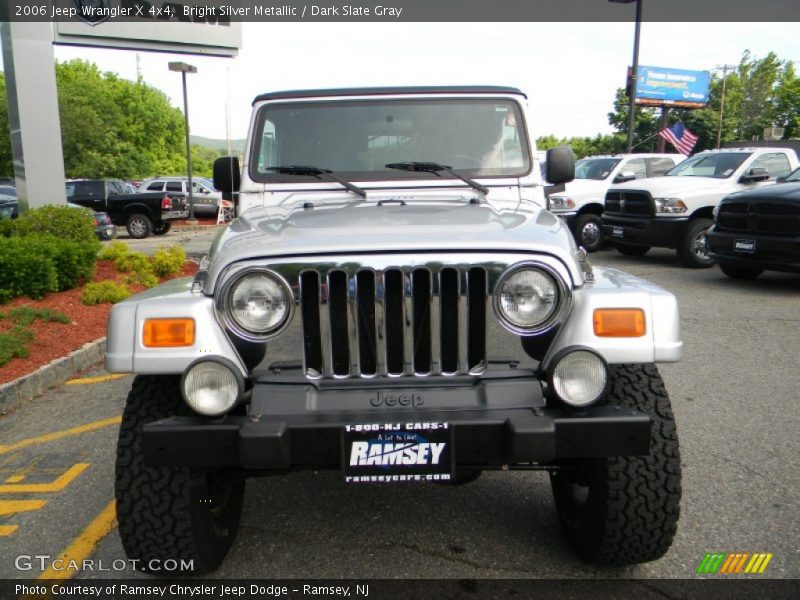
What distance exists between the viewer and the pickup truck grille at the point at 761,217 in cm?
834

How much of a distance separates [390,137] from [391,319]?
165 centimetres

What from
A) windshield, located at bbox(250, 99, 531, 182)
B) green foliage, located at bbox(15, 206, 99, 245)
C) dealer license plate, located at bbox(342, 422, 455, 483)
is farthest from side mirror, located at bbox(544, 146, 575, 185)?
green foliage, located at bbox(15, 206, 99, 245)

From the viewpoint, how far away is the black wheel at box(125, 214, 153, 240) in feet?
64.6

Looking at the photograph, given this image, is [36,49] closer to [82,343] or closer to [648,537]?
[82,343]

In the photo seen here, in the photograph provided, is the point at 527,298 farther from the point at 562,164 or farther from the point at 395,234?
the point at 562,164

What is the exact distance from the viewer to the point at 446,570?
110 inches

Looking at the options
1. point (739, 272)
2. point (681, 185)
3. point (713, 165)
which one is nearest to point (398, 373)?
point (739, 272)

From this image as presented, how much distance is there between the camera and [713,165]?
38.5ft

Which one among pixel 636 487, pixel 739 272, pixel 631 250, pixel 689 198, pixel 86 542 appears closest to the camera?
pixel 636 487

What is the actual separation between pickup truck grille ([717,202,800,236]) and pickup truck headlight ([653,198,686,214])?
58.2 inches

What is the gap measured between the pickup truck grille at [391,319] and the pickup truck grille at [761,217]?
743 cm

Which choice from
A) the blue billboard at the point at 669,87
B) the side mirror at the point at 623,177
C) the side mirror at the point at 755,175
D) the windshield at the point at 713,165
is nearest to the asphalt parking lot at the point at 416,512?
the side mirror at the point at 755,175

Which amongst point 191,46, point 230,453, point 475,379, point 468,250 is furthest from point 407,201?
point 191,46

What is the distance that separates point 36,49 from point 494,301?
9640 mm
